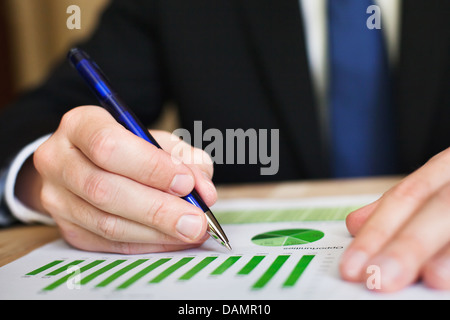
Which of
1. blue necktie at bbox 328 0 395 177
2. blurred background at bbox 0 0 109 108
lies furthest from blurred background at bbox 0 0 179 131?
blue necktie at bbox 328 0 395 177

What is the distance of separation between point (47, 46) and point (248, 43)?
4.85 ft

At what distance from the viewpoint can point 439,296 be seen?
0.94 ft

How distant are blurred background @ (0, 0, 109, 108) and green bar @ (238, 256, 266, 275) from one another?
1.84 meters

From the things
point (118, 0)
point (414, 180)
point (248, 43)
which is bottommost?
point (414, 180)

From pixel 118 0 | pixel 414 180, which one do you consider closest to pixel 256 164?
Result: pixel 118 0

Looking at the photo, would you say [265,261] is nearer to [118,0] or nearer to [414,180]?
[414,180]

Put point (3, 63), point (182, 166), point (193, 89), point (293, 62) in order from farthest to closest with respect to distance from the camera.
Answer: point (3, 63) → point (193, 89) → point (293, 62) → point (182, 166)

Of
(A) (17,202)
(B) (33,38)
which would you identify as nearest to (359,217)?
(A) (17,202)

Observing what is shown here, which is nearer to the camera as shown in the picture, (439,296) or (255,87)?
(439,296)

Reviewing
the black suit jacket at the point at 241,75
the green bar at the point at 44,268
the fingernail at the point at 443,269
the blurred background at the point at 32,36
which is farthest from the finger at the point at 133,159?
the blurred background at the point at 32,36

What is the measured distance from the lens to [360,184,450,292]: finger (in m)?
0.30

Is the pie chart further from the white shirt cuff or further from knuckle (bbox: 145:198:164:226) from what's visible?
the white shirt cuff

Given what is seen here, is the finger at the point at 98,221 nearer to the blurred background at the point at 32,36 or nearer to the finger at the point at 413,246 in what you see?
the finger at the point at 413,246

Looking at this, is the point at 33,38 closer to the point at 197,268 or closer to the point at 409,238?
the point at 197,268
